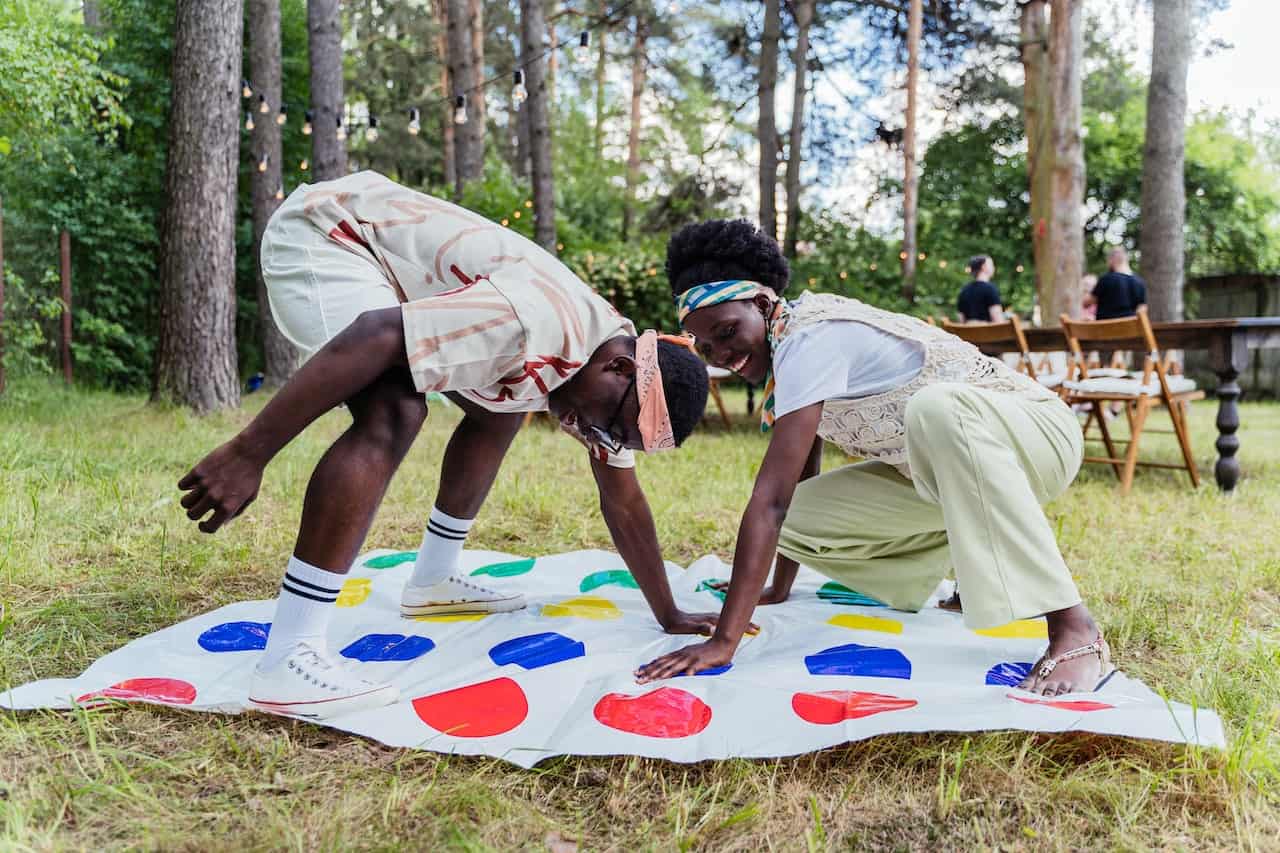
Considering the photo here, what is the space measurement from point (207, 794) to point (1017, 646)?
1715 mm

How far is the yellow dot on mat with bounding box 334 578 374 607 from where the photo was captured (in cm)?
245

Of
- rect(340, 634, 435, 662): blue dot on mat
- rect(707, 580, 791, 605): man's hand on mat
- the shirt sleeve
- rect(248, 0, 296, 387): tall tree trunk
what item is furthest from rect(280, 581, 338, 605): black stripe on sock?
rect(248, 0, 296, 387): tall tree trunk

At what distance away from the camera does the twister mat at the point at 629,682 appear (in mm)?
1556

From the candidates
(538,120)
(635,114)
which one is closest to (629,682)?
(538,120)

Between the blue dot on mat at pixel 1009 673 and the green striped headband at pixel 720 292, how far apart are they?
0.98 meters

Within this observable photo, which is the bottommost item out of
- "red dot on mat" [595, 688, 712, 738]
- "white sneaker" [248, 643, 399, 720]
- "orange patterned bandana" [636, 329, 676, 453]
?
"red dot on mat" [595, 688, 712, 738]

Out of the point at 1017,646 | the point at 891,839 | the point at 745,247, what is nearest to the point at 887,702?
the point at 891,839

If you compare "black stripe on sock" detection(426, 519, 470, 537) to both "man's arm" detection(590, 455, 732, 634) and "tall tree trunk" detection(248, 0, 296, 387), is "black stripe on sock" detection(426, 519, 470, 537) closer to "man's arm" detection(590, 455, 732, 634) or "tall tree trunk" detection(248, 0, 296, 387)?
"man's arm" detection(590, 455, 732, 634)

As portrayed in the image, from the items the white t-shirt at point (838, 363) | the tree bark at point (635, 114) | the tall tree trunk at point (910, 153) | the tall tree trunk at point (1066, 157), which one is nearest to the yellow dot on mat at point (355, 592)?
the white t-shirt at point (838, 363)

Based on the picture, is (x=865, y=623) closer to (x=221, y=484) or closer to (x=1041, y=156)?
(x=221, y=484)

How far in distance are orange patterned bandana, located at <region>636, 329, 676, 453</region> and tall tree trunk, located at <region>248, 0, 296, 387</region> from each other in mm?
7600

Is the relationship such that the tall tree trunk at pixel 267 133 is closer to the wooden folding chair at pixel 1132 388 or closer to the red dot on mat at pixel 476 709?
the wooden folding chair at pixel 1132 388

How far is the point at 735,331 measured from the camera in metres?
2.04

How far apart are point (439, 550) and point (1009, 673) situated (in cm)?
142
